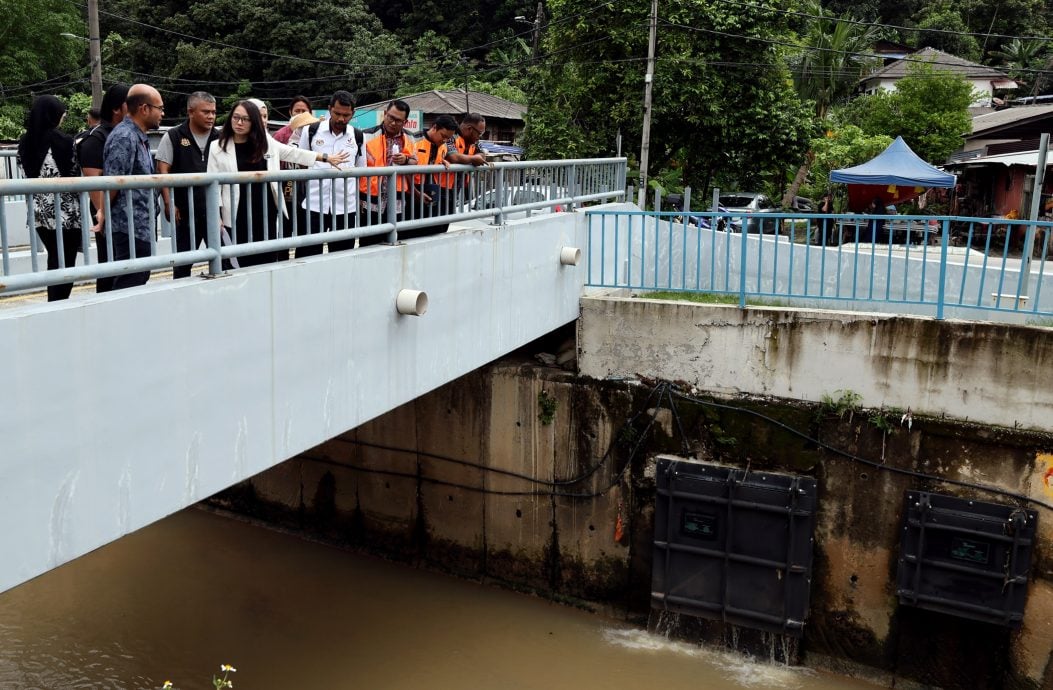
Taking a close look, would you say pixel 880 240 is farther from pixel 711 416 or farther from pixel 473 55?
pixel 473 55

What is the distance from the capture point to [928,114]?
23734 mm

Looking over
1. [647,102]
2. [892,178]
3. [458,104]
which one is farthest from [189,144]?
[458,104]

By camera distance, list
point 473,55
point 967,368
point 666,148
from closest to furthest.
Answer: point 967,368, point 666,148, point 473,55

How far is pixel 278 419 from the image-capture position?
5.01 meters

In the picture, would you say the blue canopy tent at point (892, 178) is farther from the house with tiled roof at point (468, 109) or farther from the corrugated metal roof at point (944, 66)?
the corrugated metal roof at point (944, 66)

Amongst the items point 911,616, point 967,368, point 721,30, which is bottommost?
point 911,616

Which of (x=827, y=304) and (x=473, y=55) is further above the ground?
(x=473, y=55)

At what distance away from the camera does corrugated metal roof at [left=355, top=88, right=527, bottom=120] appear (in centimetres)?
3116

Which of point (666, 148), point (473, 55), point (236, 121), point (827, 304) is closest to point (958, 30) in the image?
point (473, 55)

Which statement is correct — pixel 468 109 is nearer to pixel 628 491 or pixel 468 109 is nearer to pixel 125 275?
pixel 628 491

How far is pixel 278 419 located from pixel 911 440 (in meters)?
5.55

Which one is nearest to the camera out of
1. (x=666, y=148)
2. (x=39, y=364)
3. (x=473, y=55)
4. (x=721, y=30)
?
(x=39, y=364)

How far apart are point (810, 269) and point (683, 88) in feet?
35.0

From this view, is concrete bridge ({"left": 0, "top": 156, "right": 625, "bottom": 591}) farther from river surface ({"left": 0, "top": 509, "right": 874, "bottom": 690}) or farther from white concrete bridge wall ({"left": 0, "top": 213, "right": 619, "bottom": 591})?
river surface ({"left": 0, "top": 509, "right": 874, "bottom": 690})
